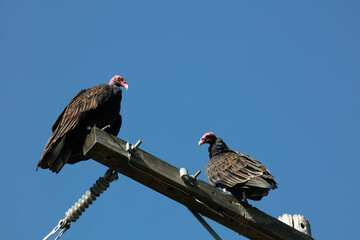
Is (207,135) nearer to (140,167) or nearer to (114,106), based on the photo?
(114,106)

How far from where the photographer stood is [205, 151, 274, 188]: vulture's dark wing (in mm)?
4309

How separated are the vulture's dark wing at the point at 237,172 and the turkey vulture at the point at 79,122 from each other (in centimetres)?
109

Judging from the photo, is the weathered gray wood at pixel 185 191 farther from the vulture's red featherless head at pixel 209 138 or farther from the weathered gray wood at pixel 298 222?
the vulture's red featherless head at pixel 209 138

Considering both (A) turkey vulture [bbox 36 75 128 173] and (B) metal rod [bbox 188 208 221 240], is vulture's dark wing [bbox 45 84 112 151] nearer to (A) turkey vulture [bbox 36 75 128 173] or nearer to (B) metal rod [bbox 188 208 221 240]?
(A) turkey vulture [bbox 36 75 128 173]

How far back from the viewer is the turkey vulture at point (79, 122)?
3.80m

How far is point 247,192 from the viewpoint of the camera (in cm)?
442

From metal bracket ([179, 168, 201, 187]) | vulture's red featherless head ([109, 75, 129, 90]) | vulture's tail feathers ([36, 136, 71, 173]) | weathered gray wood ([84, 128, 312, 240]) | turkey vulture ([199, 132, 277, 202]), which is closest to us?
weathered gray wood ([84, 128, 312, 240])

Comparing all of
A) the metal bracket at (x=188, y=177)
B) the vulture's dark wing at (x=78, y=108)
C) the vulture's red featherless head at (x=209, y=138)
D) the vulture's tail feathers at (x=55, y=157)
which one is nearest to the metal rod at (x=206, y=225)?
the metal bracket at (x=188, y=177)

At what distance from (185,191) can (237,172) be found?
1.13 metres

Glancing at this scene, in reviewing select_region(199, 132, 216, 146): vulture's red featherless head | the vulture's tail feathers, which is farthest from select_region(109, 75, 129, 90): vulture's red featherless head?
the vulture's tail feathers

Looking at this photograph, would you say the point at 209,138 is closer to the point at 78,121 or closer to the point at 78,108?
the point at 78,108

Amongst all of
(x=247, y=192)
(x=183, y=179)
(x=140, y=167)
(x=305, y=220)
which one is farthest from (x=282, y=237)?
(x=140, y=167)

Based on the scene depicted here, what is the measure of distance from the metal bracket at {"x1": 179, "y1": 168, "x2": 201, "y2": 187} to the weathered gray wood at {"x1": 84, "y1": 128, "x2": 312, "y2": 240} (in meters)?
0.03

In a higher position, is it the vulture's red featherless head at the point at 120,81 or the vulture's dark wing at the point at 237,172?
the vulture's red featherless head at the point at 120,81
